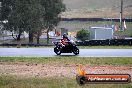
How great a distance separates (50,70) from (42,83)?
3.69m

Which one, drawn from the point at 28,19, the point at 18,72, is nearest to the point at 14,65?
the point at 18,72

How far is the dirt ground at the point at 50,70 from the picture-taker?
15547 mm

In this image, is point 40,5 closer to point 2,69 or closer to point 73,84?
point 2,69

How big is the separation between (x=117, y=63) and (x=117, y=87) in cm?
734

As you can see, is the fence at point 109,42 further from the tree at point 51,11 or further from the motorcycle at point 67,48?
the tree at point 51,11

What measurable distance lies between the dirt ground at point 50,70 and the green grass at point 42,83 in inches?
47.5

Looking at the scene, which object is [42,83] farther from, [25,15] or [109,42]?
[25,15]

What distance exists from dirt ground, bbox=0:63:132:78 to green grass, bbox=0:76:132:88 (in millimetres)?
1206

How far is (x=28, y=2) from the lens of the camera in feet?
180

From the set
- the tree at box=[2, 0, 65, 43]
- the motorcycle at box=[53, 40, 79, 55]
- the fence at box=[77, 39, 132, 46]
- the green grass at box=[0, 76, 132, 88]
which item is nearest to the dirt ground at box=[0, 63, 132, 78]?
the green grass at box=[0, 76, 132, 88]

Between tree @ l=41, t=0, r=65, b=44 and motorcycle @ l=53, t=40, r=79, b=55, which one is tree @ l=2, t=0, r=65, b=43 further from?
motorcycle @ l=53, t=40, r=79, b=55

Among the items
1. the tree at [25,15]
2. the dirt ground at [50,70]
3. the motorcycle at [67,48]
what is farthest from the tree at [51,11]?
the dirt ground at [50,70]

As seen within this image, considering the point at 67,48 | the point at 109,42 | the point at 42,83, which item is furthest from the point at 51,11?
the point at 42,83

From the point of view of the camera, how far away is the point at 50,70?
659 inches
